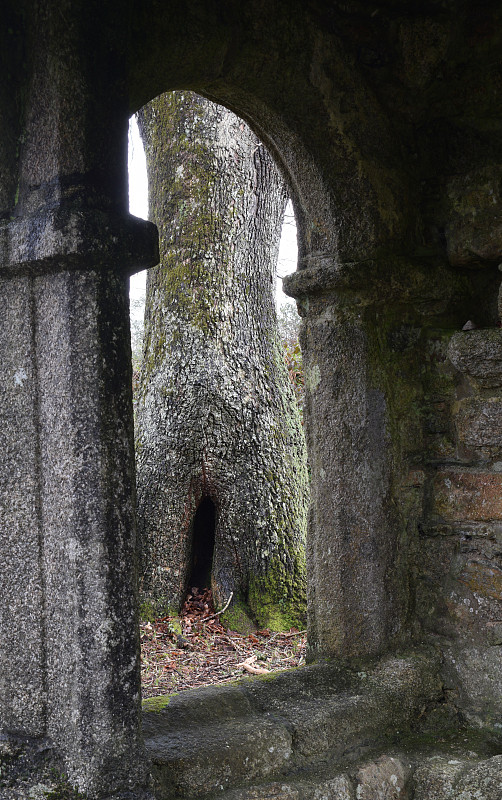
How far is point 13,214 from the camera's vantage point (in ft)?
6.21

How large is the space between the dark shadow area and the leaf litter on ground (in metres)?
0.09

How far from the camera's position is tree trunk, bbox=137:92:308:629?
4.44 m

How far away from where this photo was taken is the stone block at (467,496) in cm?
258

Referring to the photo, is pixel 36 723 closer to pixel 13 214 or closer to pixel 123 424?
pixel 123 424

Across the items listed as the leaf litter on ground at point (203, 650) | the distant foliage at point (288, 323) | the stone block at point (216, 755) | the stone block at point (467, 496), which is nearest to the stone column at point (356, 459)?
the stone block at point (467, 496)

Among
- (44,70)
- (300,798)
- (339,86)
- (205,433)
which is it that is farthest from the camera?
(205,433)

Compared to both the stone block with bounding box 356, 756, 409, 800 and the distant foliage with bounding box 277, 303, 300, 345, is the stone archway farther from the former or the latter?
the distant foliage with bounding box 277, 303, 300, 345

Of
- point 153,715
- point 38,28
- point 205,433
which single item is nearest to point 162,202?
point 205,433

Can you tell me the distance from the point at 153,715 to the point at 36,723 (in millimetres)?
495

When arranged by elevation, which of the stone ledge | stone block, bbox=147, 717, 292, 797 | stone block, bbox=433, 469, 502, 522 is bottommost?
stone block, bbox=147, 717, 292, 797

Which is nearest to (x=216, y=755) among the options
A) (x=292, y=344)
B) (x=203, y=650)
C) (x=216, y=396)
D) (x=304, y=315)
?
(x=304, y=315)

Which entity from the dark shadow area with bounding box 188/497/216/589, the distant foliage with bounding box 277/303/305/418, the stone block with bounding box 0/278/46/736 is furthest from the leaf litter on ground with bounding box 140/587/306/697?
the distant foliage with bounding box 277/303/305/418

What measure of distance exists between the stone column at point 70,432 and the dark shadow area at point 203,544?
112 inches

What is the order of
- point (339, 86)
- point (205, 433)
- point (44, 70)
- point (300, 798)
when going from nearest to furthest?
point (44, 70) → point (300, 798) → point (339, 86) → point (205, 433)
